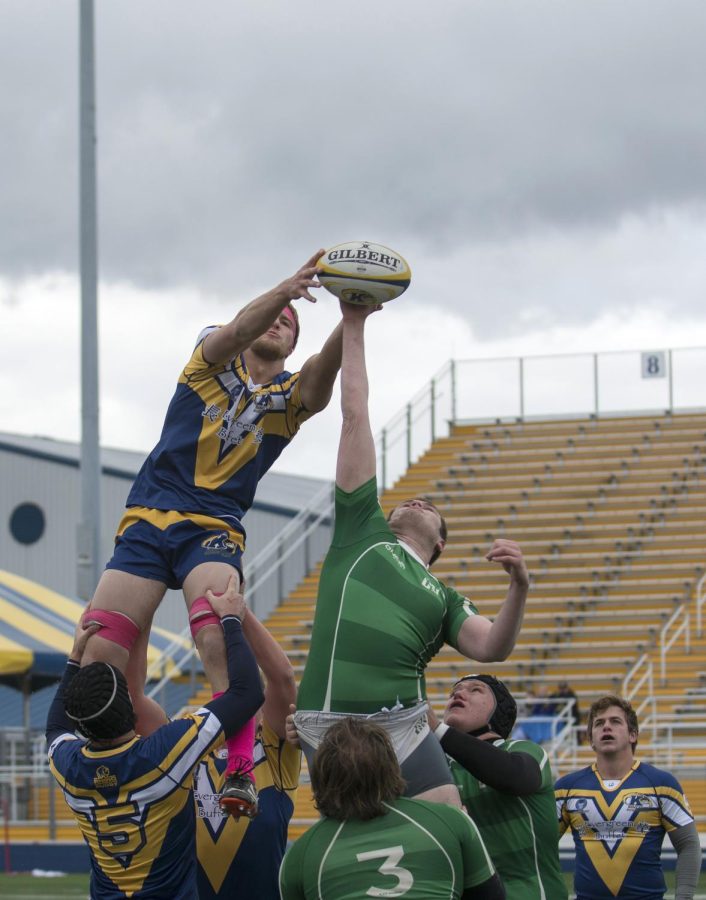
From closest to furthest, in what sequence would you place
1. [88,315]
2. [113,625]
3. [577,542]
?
[113,625], [88,315], [577,542]

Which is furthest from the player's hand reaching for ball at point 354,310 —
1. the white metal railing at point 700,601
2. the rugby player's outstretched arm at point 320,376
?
the white metal railing at point 700,601

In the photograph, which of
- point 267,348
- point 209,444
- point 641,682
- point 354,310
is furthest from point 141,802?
point 641,682

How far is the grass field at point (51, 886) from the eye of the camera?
14.4 meters

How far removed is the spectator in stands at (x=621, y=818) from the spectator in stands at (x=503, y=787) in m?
1.34

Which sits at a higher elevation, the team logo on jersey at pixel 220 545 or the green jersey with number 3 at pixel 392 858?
the team logo on jersey at pixel 220 545

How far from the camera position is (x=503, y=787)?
19.3 feet

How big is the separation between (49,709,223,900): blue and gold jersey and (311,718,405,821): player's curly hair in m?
Result: 0.81

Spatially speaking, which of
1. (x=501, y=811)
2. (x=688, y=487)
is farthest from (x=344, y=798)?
(x=688, y=487)

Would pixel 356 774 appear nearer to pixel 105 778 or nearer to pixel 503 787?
pixel 105 778

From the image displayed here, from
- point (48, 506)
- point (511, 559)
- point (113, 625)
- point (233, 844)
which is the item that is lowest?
point (233, 844)

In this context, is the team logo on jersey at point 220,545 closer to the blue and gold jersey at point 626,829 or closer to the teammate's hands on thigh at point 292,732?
the teammate's hands on thigh at point 292,732

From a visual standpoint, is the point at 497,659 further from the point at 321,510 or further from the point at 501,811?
the point at 321,510

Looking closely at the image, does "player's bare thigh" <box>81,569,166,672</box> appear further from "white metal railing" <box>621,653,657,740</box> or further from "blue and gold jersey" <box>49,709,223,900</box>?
"white metal railing" <box>621,653,657,740</box>

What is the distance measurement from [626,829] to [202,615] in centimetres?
280
